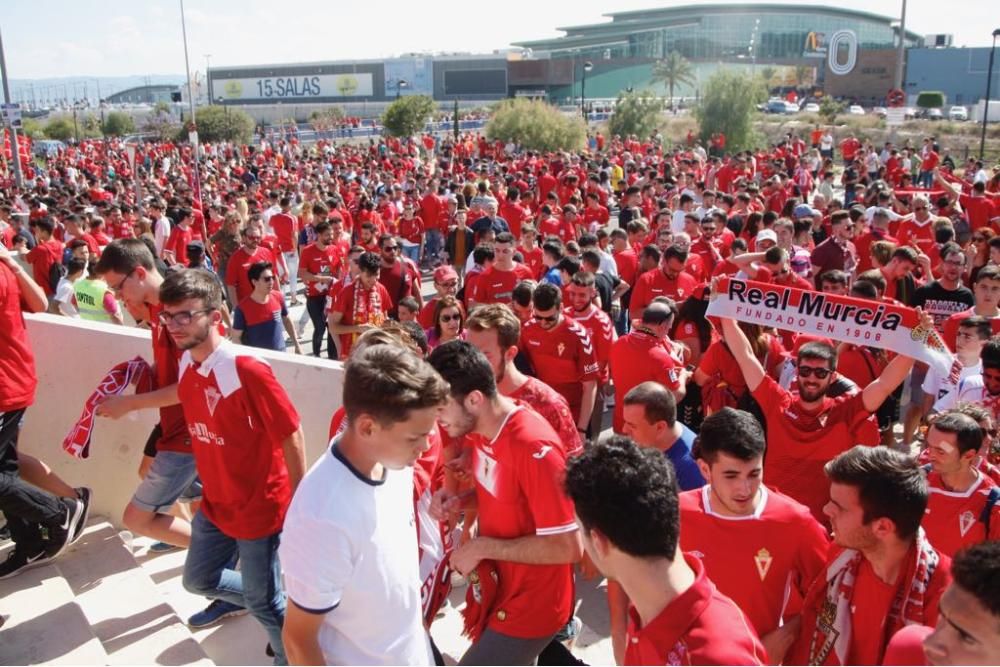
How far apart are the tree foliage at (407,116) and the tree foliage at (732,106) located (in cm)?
1567

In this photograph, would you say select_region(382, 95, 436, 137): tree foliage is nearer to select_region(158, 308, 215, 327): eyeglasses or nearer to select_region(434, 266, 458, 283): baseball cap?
select_region(434, 266, 458, 283): baseball cap

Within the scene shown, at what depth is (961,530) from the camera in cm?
348

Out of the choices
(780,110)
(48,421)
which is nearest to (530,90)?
(780,110)

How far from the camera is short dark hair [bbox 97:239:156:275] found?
14.4ft

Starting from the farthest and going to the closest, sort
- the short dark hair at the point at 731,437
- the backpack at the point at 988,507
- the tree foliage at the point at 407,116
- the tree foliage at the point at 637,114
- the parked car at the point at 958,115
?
the parked car at the point at 958,115 < the tree foliage at the point at 407,116 < the tree foliage at the point at 637,114 < the backpack at the point at 988,507 < the short dark hair at the point at 731,437

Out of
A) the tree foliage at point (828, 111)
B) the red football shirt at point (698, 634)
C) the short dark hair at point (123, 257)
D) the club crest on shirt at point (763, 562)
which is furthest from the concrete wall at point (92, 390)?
the tree foliage at point (828, 111)

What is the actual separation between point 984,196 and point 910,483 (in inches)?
458

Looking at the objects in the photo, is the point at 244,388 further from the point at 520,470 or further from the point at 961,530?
the point at 961,530

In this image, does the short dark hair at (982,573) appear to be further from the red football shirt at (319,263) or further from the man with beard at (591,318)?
the red football shirt at (319,263)

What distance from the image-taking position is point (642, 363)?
17.4 feet

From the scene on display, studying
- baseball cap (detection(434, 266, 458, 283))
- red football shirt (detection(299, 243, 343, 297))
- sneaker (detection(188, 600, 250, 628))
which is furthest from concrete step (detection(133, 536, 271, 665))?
red football shirt (detection(299, 243, 343, 297))

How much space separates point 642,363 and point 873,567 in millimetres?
2681

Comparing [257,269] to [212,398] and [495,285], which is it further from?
[212,398]

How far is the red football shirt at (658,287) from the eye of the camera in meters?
7.59
